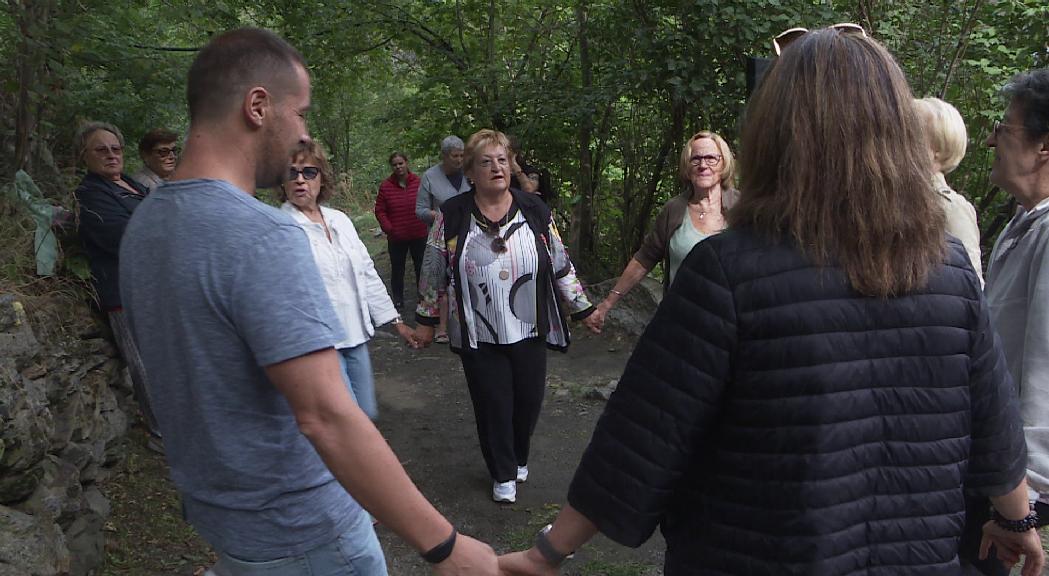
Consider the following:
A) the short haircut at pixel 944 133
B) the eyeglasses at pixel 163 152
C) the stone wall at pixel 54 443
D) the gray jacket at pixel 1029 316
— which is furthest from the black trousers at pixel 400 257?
the gray jacket at pixel 1029 316

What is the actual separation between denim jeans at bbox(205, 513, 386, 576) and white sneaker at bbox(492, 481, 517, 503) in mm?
2855

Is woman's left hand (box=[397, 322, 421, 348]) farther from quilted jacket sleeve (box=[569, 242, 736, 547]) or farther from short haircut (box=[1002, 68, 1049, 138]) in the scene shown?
short haircut (box=[1002, 68, 1049, 138])

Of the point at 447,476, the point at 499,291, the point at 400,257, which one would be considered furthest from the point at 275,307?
the point at 400,257

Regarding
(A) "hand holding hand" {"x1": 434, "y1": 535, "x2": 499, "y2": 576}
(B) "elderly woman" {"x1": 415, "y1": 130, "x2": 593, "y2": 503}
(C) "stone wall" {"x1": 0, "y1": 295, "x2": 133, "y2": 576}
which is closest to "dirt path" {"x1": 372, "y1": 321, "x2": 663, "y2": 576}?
(B) "elderly woman" {"x1": 415, "y1": 130, "x2": 593, "y2": 503}

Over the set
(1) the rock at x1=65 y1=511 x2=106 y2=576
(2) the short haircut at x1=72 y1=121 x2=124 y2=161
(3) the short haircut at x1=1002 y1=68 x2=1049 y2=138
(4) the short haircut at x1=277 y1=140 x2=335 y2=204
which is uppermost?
(3) the short haircut at x1=1002 y1=68 x2=1049 y2=138

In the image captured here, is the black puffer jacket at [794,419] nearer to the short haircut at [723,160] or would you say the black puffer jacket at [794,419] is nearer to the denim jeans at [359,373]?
the denim jeans at [359,373]

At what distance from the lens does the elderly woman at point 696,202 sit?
15.8ft

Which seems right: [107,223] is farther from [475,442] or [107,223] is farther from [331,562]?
[331,562]

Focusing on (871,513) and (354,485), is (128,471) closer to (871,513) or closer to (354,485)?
(354,485)

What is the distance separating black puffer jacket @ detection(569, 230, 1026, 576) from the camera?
1.62 meters

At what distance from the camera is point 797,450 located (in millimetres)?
1626

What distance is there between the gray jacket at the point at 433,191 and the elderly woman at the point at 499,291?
13.6ft

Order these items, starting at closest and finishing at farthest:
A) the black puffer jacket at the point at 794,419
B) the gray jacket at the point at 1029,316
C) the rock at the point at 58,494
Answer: the black puffer jacket at the point at 794,419
the gray jacket at the point at 1029,316
the rock at the point at 58,494

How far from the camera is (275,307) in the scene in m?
1.66
